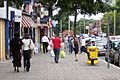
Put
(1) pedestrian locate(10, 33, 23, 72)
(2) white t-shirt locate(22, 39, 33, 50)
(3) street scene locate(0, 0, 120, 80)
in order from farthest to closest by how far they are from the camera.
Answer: (2) white t-shirt locate(22, 39, 33, 50) < (1) pedestrian locate(10, 33, 23, 72) < (3) street scene locate(0, 0, 120, 80)

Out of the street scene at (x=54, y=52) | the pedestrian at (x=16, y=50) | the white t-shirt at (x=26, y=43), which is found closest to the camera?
the street scene at (x=54, y=52)

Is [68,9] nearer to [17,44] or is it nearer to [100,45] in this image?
[17,44]

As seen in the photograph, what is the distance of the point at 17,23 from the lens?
119 feet

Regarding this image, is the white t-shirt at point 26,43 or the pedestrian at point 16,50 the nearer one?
the pedestrian at point 16,50

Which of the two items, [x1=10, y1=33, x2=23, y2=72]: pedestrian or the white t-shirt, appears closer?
[x1=10, y1=33, x2=23, y2=72]: pedestrian

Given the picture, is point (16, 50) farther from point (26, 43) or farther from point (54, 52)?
point (54, 52)

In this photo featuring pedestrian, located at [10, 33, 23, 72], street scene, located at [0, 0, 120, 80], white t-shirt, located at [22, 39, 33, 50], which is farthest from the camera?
white t-shirt, located at [22, 39, 33, 50]

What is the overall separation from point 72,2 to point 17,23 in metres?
25.1

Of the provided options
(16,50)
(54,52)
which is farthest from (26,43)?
(54,52)

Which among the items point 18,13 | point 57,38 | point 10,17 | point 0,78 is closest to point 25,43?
point 0,78

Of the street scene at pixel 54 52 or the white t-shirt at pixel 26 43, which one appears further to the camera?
the white t-shirt at pixel 26 43

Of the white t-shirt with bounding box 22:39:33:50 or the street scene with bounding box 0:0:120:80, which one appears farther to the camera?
the white t-shirt with bounding box 22:39:33:50

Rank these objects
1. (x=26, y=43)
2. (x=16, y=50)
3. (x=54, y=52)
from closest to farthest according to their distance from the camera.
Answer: (x=16, y=50) < (x=26, y=43) < (x=54, y=52)

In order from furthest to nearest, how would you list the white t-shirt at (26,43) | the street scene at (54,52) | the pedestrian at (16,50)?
1. the white t-shirt at (26,43)
2. the pedestrian at (16,50)
3. the street scene at (54,52)
